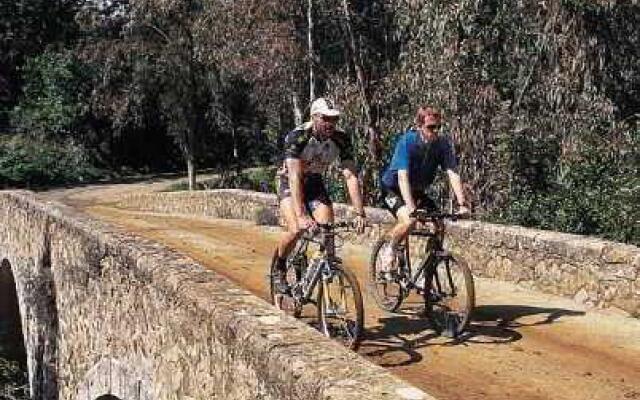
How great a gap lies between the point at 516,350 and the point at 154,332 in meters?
2.62

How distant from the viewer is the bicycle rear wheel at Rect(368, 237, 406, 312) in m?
7.65

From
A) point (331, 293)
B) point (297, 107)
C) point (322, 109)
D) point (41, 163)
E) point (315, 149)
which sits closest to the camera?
point (322, 109)

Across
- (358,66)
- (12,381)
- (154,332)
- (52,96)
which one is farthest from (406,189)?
(52,96)

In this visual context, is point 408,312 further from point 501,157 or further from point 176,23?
point 176,23

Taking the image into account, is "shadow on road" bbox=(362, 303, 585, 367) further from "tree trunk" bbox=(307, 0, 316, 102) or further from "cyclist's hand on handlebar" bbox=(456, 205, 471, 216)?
"tree trunk" bbox=(307, 0, 316, 102)

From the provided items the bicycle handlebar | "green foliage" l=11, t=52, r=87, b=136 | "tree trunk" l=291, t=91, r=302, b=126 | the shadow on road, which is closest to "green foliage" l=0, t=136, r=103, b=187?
"green foliage" l=11, t=52, r=87, b=136

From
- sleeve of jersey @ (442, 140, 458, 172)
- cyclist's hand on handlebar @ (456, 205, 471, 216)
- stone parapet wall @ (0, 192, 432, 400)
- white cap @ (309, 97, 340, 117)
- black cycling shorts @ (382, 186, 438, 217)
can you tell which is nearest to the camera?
stone parapet wall @ (0, 192, 432, 400)

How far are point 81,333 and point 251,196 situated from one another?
7.83m

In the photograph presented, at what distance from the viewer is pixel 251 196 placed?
17.7 metres

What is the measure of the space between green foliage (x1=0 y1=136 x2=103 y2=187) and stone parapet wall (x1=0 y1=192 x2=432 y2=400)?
2284 centimetres

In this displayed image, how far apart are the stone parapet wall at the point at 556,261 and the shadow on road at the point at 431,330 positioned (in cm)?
38

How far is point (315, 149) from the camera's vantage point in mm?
6715

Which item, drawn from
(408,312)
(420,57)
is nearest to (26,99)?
(420,57)

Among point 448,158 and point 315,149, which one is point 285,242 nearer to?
point 315,149
